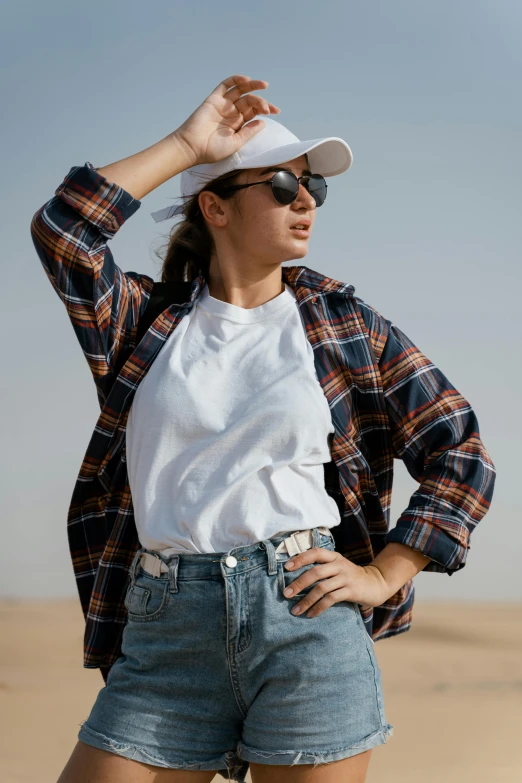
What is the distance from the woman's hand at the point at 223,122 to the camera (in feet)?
7.59

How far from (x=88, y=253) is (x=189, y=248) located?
1.53 ft

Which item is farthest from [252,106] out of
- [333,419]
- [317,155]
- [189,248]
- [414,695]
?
[414,695]

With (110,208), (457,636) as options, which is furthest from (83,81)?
(110,208)

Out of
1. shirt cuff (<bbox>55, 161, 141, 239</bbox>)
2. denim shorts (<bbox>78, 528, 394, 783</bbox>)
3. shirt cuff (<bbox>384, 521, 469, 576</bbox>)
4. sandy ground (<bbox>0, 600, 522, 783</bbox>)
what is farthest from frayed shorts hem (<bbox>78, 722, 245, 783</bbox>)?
sandy ground (<bbox>0, 600, 522, 783</bbox>)

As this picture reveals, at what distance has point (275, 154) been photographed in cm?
233

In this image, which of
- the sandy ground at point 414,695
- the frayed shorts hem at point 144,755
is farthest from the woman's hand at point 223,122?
the sandy ground at point 414,695

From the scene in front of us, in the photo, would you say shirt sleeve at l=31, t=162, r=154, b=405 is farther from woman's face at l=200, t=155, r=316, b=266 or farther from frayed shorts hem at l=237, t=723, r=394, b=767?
frayed shorts hem at l=237, t=723, r=394, b=767

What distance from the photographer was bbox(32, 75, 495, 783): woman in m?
1.95

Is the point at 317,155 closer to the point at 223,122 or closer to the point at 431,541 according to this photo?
the point at 223,122

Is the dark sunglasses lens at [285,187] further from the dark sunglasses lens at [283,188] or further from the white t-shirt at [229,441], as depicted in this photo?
the white t-shirt at [229,441]

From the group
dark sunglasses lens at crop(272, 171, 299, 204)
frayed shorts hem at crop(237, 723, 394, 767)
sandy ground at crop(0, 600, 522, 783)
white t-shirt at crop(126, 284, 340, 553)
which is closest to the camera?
frayed shorts hem at crop(237, 723, 394, 767)

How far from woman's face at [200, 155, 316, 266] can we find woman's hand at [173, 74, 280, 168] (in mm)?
97

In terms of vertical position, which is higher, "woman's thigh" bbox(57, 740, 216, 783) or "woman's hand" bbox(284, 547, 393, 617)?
"woman's hand" bbox(284, 547, 393, 617)

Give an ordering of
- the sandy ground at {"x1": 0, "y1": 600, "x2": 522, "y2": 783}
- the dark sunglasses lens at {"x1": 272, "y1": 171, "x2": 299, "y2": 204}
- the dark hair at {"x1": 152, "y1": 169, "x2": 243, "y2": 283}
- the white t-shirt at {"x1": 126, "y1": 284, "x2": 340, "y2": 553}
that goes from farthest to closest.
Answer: the sandy ground at {"x1": 0, "y1": 600, "x2": 522, "y2": 783}, the dark hair at {"x1": 152, "y1": 169, "x2": 243, "y2": 283}, the dark sunglasses lens at {"x1": 272, "y1": 171, "x2": 299, "y2": 204}, the white t-shirt at {"x1": 126, "y1": 284, "x2": 340, "y2": 553}
